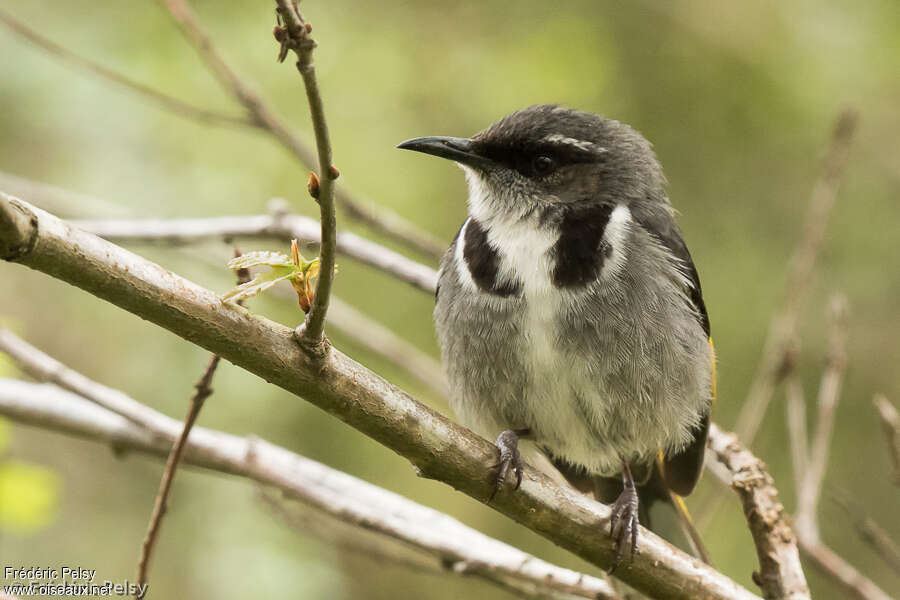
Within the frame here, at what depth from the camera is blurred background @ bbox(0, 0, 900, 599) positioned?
5.70 meters

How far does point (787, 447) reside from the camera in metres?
6.84

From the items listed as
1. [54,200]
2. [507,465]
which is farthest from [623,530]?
[54,200]

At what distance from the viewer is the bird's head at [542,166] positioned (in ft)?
12.4

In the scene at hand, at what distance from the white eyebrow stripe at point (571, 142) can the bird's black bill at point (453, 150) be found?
258 mm

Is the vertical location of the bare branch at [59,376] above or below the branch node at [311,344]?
below

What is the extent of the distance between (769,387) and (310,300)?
266 cm

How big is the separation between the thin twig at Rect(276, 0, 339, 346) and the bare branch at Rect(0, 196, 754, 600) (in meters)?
0.12

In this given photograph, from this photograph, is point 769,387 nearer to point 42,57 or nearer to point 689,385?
point 689,385

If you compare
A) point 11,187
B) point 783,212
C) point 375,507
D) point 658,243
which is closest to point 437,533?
point 375,507

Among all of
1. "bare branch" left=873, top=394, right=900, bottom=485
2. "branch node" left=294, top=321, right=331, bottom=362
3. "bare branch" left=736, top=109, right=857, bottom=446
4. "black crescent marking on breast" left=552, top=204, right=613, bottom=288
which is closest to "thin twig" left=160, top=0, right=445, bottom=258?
"black crescent marking on breast" left=552, top=204, right=613, bottom=288

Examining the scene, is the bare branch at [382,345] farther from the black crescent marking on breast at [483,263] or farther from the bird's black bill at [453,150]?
the bird's black bill at [453,150]

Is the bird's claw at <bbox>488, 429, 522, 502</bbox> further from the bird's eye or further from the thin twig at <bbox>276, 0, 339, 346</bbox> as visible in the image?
the bird's eye

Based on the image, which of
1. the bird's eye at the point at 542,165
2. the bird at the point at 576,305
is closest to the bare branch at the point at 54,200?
the bird at the point at 576,305

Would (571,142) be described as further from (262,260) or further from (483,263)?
(262,260)
